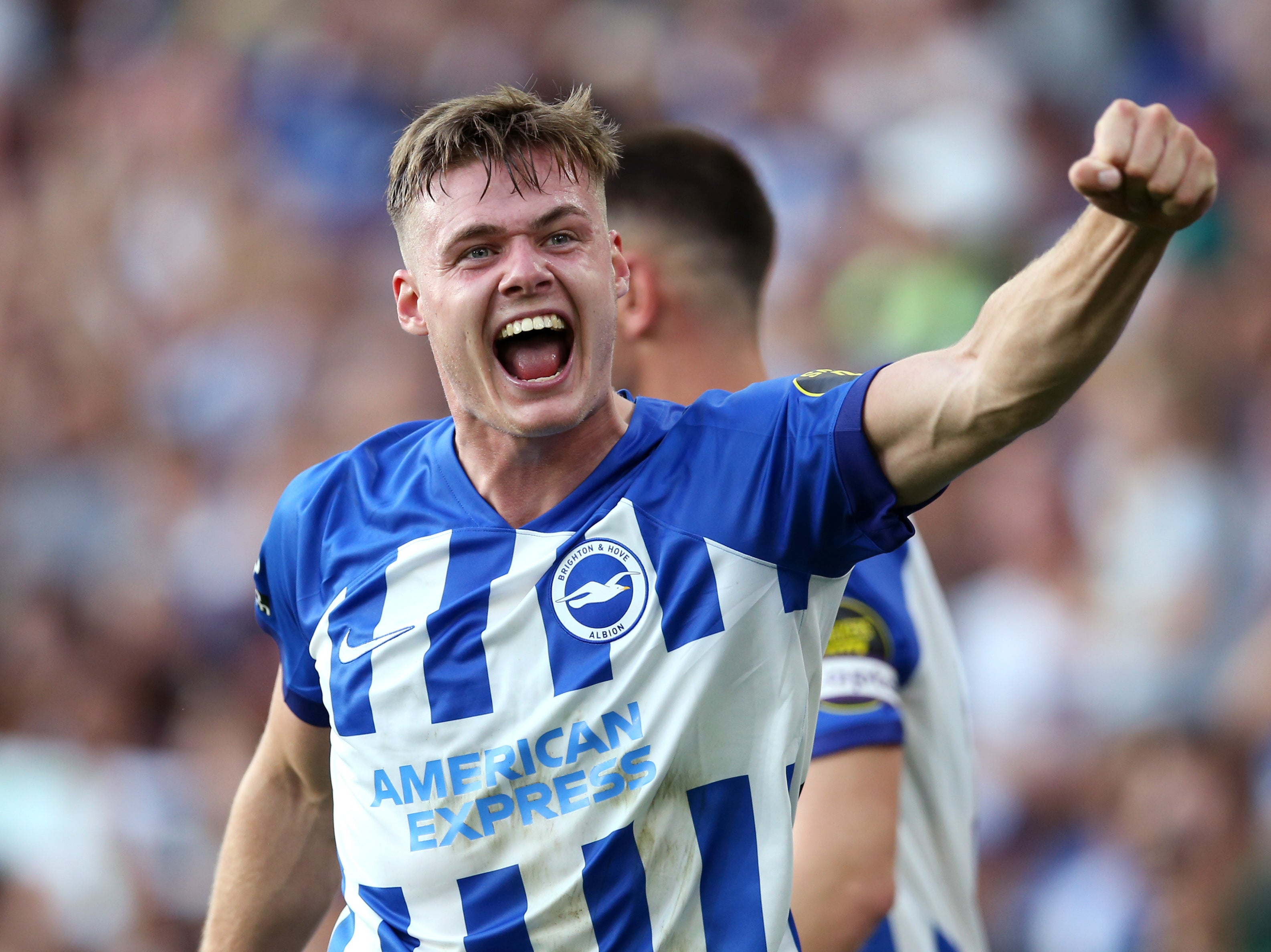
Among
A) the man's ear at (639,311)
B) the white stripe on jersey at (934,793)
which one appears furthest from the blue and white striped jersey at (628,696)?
the man's ear at (639,311)

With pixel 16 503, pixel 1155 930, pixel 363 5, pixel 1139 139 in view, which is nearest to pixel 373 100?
pixel 363 5

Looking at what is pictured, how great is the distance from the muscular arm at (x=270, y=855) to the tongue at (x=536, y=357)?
81cm

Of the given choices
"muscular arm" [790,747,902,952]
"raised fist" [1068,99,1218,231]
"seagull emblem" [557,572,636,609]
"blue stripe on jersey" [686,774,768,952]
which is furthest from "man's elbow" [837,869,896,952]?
"raised fist" [1068,99,1218,231]

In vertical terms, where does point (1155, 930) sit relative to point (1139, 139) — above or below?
below

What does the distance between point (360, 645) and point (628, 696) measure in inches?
19.4

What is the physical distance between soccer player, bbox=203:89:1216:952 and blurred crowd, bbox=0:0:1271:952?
63.6 inches

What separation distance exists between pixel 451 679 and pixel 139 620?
5736 mm

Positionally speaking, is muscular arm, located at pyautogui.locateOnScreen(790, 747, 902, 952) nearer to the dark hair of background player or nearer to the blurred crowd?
the dark hair of background player

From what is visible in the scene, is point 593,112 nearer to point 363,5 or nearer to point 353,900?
point 353,900

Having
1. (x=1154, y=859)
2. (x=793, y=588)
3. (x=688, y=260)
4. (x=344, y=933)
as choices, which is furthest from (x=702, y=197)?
(x=1154, y=859)

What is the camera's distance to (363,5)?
31.0 feet

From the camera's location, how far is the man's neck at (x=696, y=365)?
3.44m

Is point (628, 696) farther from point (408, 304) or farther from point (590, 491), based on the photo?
point (408, 304)

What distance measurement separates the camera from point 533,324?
2.48 m
